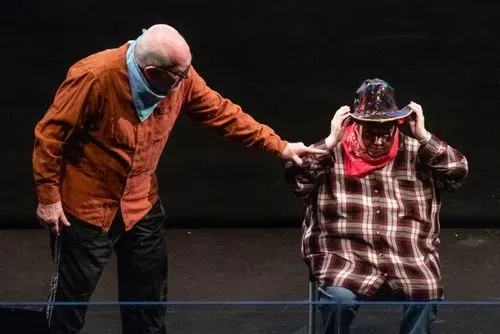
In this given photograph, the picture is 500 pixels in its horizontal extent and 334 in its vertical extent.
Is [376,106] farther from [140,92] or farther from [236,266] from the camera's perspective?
[236,266]

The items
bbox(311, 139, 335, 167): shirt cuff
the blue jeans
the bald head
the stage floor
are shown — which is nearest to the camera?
the blue jeans

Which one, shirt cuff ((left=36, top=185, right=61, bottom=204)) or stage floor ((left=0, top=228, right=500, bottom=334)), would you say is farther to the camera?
stage floor ((left=0, top=228, right=500, bottom=334))

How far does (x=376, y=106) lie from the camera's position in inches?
154

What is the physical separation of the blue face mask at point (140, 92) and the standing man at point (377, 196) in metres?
0.56

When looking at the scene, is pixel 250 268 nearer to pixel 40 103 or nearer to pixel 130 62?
pixel 40 103

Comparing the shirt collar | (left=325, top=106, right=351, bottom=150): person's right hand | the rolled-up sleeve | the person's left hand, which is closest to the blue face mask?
the shirt collar

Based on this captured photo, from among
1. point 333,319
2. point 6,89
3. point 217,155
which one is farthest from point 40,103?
point 333,319

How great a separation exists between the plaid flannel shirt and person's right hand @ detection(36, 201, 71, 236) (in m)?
0.78

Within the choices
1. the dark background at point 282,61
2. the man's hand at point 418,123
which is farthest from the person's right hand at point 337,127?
the dark background at point 282,61

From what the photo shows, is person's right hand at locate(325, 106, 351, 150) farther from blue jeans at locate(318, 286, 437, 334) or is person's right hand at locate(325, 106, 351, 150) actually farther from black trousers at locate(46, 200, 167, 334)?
blue jeans at locate(318, 286, 437, 334)

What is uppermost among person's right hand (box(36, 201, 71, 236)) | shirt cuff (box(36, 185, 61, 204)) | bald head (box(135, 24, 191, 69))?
bald head (box(135, 24, 191, 69))

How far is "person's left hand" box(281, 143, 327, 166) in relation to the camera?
390cm

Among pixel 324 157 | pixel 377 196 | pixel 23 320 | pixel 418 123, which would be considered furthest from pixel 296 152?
pixel 23 320

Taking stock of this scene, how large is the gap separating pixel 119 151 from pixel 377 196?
0.89 meters
